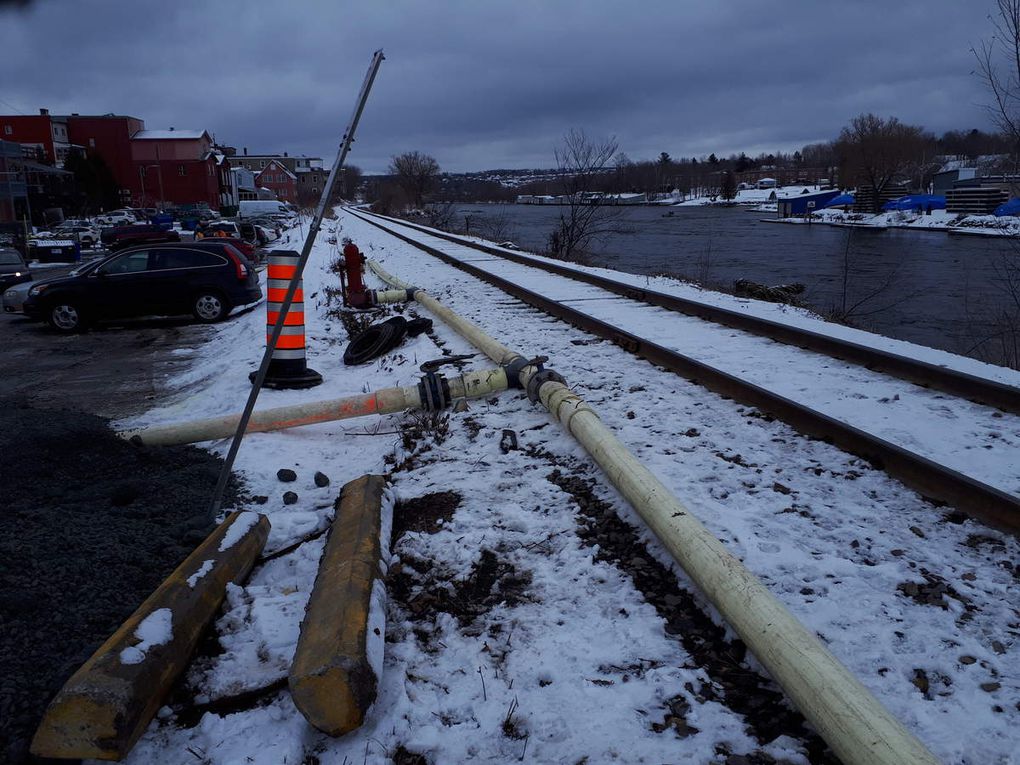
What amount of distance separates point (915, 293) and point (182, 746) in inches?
837

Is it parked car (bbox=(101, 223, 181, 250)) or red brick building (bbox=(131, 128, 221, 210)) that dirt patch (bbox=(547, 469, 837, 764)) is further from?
red brick building (bbox=(131, 128, 221, 210))

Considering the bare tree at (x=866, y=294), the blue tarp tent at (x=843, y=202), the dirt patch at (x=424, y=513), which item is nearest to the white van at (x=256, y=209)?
the bare tree at (x=866, y=294)

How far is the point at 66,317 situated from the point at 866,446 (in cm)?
1243

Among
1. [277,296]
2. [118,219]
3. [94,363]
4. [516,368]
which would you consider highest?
[118,219]

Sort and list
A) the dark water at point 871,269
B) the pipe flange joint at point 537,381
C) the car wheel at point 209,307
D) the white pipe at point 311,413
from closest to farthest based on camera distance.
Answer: the white pipe at point 311,413, the pipe flange joint at point 537,381, the car wheel at point 209,307, the dark water at point 871,269

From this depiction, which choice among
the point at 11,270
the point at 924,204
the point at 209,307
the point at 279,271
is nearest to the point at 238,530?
the point at 279,271

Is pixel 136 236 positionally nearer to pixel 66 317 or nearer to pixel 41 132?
pixel 66 317

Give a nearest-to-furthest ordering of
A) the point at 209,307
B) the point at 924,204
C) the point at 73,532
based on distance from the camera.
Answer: the point at 73,532, the point at 209,307, the point at 924,204

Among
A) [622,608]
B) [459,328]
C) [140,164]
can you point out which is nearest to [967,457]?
[622,608]

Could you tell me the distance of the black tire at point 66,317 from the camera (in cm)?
1198

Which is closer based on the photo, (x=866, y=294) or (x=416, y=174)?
(x=866, y=294)

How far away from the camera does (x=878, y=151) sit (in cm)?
8538

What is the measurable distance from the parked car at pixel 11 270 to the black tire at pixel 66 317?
9.72 metres

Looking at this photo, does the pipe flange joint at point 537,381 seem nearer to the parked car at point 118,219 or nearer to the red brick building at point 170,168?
the parked car at point 118,219
